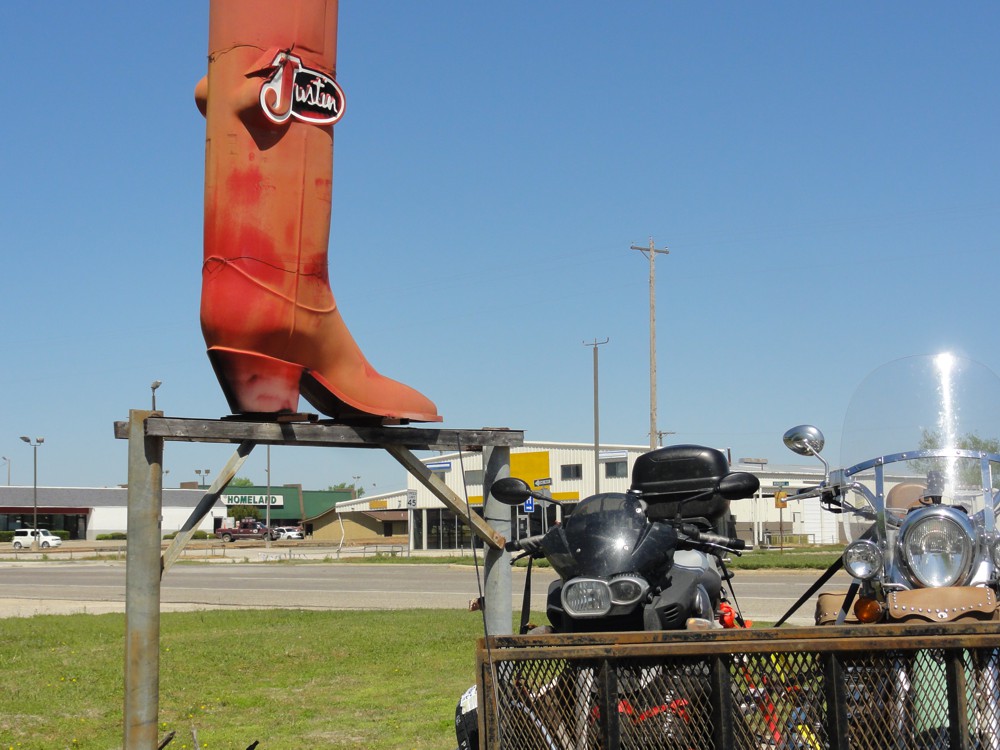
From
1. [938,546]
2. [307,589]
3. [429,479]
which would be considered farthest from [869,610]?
[307,589]

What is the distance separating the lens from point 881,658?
322 cm

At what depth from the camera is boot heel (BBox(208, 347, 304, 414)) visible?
238 inches

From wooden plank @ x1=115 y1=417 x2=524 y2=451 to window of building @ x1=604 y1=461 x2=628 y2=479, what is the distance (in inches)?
1660

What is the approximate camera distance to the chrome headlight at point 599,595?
4168 mm

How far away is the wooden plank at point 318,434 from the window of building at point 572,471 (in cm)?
4368

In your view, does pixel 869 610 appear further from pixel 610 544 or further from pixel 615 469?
pixel 615 469

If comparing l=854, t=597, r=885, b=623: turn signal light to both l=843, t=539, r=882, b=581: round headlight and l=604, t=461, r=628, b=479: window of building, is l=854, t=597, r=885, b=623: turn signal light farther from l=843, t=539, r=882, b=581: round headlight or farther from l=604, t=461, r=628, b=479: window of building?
l=604, t=461, r=628, b=479: window of building

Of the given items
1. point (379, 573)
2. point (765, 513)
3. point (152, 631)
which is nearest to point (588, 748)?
point (152, 631)

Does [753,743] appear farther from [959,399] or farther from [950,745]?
[959,399]

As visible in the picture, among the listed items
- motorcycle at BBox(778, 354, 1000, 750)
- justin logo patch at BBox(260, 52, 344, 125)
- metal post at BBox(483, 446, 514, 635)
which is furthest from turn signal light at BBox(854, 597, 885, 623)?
justin logo patch at BBox(260, 52, 344, 125)

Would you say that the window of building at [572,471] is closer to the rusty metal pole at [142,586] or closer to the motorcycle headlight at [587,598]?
the rusty metal pole at [142,586]

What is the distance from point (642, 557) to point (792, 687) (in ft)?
4.06

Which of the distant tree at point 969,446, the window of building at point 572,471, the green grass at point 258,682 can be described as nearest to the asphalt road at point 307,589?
the green grass at point 258,682

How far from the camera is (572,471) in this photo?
50.9m
